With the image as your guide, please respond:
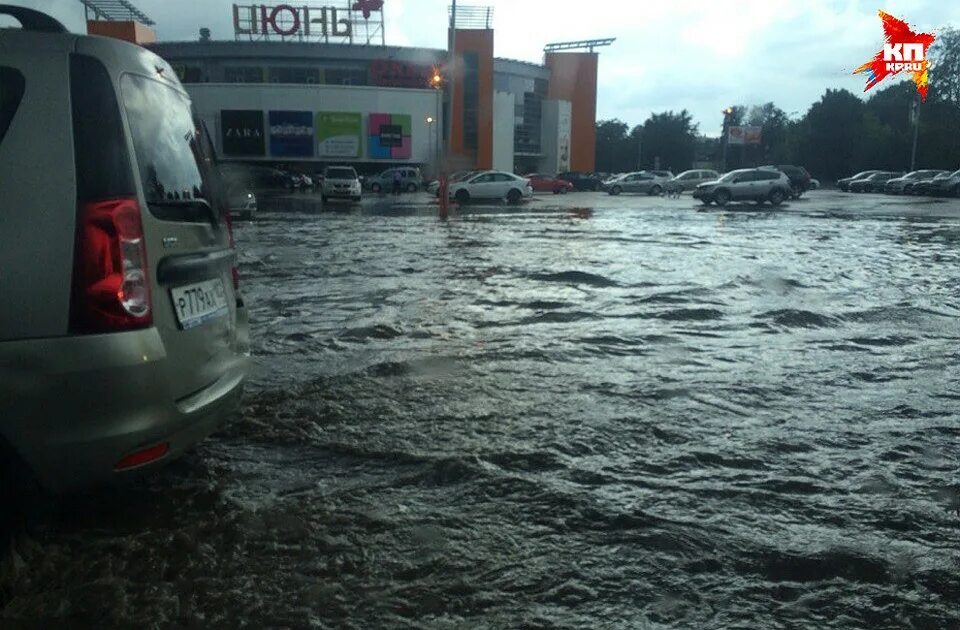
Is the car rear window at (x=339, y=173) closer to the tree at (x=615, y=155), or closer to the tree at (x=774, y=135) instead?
the tree at (x=774, y=135)

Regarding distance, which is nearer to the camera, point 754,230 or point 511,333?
point 511,333

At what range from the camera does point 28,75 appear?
2742 millimetres

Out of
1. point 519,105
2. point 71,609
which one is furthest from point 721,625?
point 519,105

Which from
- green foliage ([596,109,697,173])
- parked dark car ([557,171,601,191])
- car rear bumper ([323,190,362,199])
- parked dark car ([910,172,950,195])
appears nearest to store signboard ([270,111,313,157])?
parked dark car ([557,171,601,191])

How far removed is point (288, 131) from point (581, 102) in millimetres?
29658

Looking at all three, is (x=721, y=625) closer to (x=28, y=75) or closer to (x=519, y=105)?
(x=28, y=75)

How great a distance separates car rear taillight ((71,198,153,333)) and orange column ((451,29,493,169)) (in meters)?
67.0

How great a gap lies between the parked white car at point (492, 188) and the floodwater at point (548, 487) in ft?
96.5

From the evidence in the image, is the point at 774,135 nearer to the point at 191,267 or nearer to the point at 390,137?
the point at 390,137

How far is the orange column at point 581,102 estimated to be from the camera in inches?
3118

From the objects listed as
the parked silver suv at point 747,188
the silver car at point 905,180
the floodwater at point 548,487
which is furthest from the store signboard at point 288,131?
the floodwater at point 548,487

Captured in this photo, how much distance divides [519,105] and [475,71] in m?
7.71

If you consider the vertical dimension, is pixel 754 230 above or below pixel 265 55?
below

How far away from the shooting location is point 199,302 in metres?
3.32
